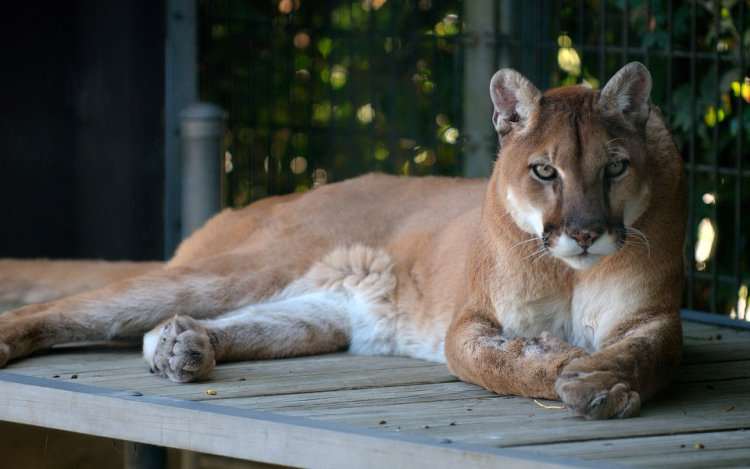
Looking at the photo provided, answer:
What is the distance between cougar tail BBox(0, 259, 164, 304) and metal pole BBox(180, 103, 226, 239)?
780 mm

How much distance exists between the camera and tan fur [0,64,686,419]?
3094mm

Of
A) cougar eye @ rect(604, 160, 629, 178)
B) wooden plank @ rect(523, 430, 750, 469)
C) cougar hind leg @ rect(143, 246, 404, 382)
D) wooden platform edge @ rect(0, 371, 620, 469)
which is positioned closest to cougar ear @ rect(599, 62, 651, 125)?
cougar eye @ rect(604, 160, 629, 178)

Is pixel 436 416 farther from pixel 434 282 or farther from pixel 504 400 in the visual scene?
pixel 434 282

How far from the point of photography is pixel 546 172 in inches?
124

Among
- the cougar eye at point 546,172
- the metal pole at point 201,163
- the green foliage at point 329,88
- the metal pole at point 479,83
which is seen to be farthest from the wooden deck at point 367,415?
the green foliage at point 329,88

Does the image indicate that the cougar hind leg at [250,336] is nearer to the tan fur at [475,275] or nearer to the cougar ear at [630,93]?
the tan fur at [475,275]

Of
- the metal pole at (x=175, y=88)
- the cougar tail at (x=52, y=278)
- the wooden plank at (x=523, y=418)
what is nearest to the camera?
→ the wooden plank at (x=523, y=418)

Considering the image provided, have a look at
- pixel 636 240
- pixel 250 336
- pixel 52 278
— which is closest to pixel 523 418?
pixel 636 240

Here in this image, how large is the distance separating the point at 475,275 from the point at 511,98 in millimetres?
628

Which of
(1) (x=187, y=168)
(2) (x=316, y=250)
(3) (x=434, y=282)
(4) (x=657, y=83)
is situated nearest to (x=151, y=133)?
(1) (x=187, y=168)

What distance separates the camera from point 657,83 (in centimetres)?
538

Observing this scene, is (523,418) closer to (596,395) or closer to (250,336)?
(596,395)

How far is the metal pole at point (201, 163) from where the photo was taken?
208 inches

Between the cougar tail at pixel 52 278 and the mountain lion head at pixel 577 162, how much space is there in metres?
1.90
